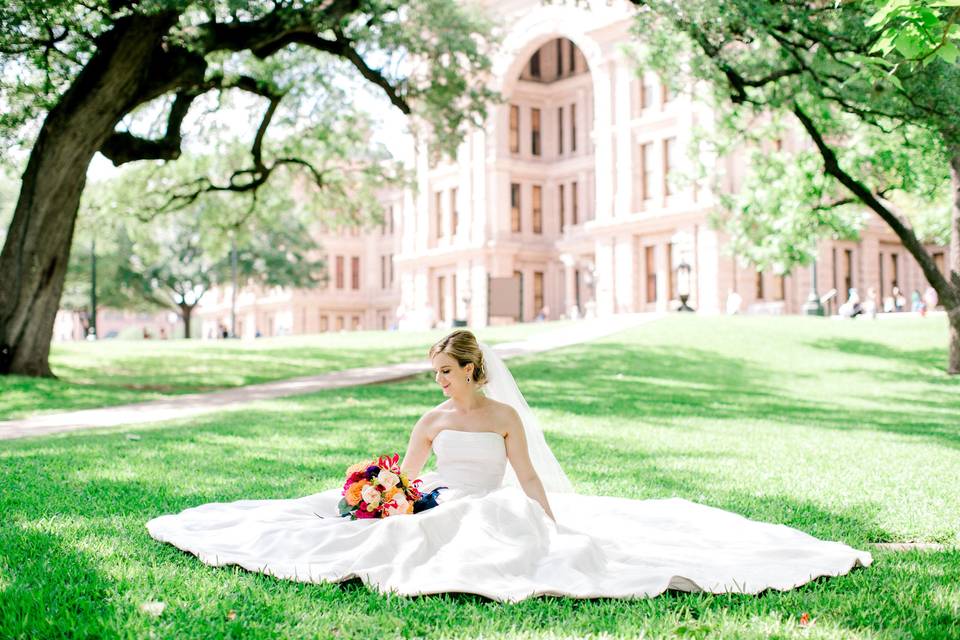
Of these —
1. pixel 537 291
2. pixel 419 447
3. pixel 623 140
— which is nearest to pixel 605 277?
pixel 623 140

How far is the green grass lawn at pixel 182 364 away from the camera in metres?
15.4

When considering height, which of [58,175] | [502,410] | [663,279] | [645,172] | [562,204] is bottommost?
[502,410]

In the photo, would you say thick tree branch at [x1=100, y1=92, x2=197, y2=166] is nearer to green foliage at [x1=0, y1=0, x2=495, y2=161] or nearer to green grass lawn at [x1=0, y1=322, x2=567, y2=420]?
green foliage at [x1=0, y1=0, x2=495, y2=161]

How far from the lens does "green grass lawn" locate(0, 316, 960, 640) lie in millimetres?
3734

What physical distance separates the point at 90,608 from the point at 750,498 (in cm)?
471

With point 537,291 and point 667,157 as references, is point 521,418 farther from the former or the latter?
point 537,291

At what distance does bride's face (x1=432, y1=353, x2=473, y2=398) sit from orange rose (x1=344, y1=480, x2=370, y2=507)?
68 centimetres

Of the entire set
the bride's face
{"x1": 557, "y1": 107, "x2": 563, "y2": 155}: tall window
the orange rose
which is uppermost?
{"x1": 557, "y1": 107, "x2": 563, "y2": 155}: tall window

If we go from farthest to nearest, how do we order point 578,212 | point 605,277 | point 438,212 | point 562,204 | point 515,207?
point 438,212
point 562,204
point 515,207
point 578,212
point 605,277

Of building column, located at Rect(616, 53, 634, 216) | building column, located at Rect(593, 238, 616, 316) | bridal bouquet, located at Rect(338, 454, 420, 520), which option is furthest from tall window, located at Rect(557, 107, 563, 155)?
bridal bouquet, located at Rect(338, 454, 420, 520)

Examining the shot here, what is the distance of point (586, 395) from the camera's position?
50.6 ft

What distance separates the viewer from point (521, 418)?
19.1ft

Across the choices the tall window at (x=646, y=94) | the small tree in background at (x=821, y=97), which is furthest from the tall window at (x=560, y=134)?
the small tree in background at (x=821, y=97)

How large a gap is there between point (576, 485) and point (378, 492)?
290 cm
